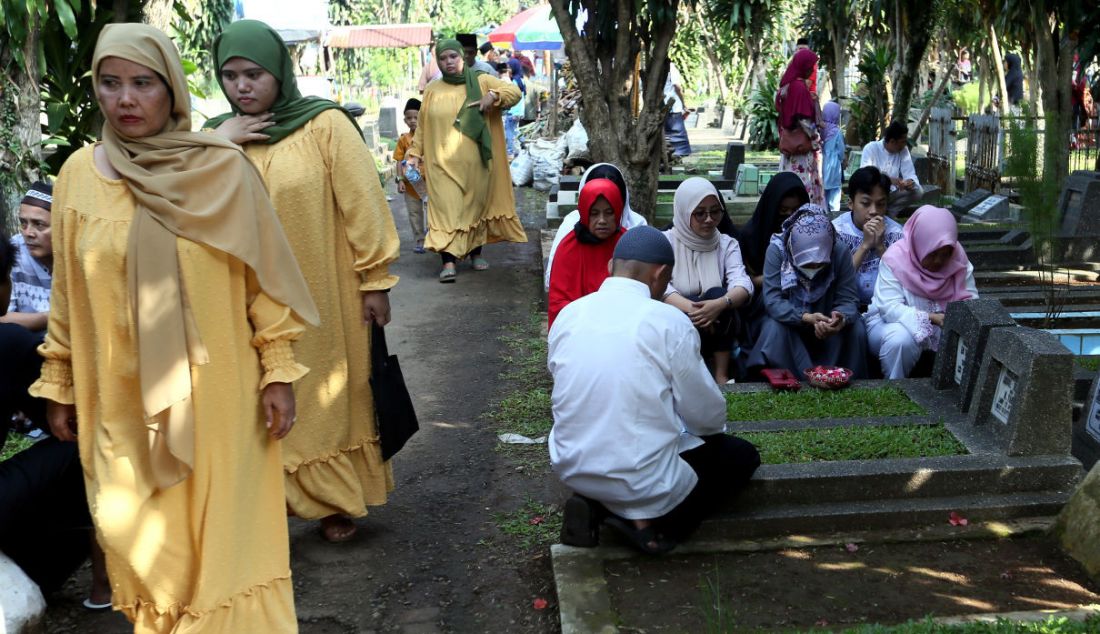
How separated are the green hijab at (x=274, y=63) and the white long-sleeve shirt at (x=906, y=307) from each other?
3.17 meters

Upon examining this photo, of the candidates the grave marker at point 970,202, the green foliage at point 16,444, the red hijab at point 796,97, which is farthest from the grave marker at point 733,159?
the green foliage at point 16,444

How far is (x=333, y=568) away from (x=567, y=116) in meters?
14.8

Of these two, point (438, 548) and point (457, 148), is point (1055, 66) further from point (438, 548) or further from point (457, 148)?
point (438, 548)

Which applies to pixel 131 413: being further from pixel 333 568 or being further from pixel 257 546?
pixel 333 568

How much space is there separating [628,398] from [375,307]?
3.48ft

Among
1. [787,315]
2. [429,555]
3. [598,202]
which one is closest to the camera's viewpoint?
[429,555]

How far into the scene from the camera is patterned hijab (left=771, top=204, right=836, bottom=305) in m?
6.02

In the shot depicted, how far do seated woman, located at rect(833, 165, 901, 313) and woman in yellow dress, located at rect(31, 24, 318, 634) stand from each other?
176 inches

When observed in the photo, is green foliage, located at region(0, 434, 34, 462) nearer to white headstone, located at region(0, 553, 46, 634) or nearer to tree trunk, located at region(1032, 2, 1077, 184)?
white headstone, located at region(0, 553, 46, 634)

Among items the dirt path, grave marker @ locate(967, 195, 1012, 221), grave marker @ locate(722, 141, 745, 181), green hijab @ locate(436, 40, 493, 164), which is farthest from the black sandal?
grave marker @ locate(722, 141, 745, 181)

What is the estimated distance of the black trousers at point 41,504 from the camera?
348 cm

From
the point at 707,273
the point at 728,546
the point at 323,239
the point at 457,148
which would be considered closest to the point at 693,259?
the point at 707,273

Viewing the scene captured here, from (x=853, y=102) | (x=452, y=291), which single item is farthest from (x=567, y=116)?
(x=452, y=291)

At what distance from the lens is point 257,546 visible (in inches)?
125
